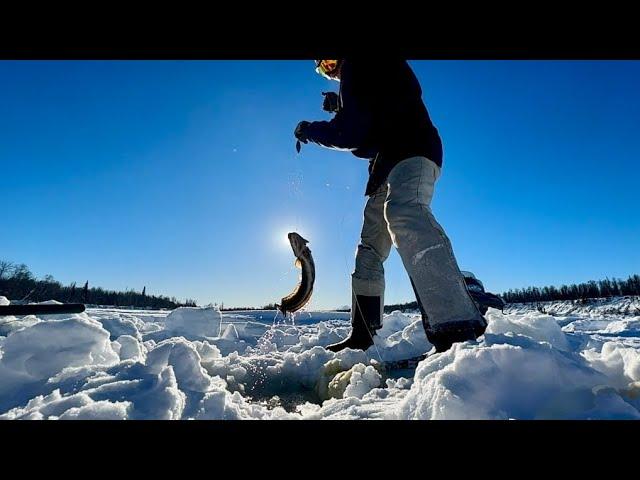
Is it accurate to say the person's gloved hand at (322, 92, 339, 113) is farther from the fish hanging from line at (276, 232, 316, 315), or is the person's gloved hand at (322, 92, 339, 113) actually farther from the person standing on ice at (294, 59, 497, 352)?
the fish hanging from line at (276, 232, 316, 315)

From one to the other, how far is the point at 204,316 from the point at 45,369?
2.65 meters

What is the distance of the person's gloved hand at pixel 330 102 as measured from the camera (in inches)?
111

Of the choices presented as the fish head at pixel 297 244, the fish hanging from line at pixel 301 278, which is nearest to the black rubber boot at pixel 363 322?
the fish hanging from line at pixel 301 278

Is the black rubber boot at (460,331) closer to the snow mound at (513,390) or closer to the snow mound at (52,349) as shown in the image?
the snow mound at (513,390)

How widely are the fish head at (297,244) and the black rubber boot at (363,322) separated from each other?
75 centimetres

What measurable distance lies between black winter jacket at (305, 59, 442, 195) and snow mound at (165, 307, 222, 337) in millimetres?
2865

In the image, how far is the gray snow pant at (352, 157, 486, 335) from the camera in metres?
1.59

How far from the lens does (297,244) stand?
10.4 ft

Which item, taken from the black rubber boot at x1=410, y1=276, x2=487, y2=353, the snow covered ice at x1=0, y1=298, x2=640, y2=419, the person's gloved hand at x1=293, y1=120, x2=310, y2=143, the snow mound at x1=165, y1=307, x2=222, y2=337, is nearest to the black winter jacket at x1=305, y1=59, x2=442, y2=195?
the person's gloved hand at x1=293, y1=120, x2=310, y2=143

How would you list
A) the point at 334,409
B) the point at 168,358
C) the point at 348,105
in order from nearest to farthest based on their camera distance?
the point at 334,409 → the point at 168,358 → the point at 348,105
